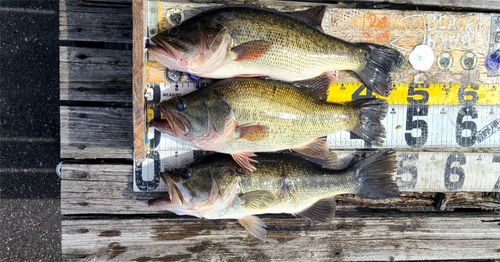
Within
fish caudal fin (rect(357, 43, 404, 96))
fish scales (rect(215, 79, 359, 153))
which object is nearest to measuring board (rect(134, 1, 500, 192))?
fish caudal fin (rect(357, 43, 404, 96))

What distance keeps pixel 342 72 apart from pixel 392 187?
118cm

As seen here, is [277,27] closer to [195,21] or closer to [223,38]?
[223,38]

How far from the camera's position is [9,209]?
406cm

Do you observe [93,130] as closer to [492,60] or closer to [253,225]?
[253,225]

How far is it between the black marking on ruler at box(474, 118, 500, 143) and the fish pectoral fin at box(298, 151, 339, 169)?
1474 mm

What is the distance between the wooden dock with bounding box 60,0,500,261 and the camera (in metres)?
3.34

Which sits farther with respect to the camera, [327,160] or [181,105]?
[327,160]

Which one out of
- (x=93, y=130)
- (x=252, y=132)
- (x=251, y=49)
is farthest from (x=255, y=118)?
(x=93, y=130)

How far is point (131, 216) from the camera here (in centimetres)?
347

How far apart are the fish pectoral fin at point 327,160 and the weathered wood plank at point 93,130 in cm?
Answer: 174

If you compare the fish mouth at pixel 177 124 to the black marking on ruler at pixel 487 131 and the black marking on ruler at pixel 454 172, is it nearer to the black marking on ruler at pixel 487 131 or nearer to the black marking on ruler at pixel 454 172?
the black marking on ruler at pixel 454 172

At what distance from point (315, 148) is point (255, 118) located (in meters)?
0.69

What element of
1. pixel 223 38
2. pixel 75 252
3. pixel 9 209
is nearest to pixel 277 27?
pixel 223 38

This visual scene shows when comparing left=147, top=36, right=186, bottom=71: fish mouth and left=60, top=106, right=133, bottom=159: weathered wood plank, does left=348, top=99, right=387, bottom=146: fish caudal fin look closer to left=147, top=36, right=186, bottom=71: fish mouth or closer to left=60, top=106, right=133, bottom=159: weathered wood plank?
left=147, top=36, right=186, bottom=71: fish mouth
